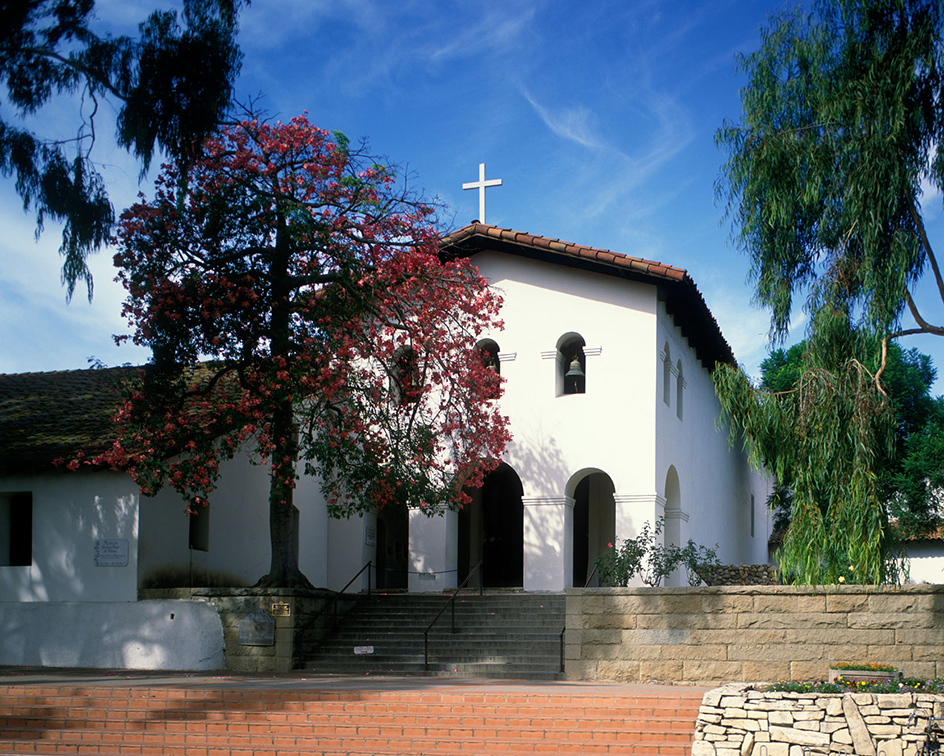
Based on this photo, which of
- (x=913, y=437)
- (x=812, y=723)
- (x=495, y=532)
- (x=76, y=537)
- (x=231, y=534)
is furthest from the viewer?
(x=913, y=437)

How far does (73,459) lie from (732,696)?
11358 millimetres

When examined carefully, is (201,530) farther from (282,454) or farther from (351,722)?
(351,722)

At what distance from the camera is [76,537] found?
1719cm

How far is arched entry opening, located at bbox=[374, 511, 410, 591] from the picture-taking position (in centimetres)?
2260

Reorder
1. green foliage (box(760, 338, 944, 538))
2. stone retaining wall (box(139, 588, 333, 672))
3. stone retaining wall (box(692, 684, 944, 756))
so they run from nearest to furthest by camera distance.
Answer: stone retaining wall (box(692, 684, 944, 756))
stone retaining wall (box(139, 588, 333, 672))
green foliage (box(760, 338, 944, 538))

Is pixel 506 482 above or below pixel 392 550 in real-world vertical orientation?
above

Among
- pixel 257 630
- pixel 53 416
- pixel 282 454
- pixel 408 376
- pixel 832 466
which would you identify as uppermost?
pixel 408 376

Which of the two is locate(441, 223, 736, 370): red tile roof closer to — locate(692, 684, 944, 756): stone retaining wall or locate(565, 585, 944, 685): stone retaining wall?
locate(565, 585, 944, 685): stone retaining wall

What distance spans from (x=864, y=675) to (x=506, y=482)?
38.2 feet

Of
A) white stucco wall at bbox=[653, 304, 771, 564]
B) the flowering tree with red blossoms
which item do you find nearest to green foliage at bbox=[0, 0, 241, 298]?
the flowering tree with red blossoms

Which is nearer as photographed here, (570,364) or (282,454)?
(282,454)

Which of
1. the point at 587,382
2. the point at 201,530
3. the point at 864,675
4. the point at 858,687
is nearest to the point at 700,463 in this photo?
the point at 587,382

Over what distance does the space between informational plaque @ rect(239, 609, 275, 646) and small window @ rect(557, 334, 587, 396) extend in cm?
714

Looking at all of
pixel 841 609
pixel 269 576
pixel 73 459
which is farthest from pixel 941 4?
pixel 73 459
